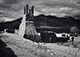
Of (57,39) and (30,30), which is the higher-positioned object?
(30,30)

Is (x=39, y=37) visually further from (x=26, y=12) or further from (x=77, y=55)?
(x=77, y=55)

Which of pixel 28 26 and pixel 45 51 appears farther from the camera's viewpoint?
pixel 28 26

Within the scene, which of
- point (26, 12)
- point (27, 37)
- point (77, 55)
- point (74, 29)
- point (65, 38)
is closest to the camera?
point (77, 55)

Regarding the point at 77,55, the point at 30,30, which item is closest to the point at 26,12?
the point at 30,30

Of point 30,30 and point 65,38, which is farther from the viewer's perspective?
point 65,38

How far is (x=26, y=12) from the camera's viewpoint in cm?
4856

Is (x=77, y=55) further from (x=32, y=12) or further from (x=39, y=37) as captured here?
(x=32, y=12)

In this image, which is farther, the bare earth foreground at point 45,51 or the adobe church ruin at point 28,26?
the adobe church ruin at point 28,26

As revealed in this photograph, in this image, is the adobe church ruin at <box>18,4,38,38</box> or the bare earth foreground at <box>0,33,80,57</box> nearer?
the bare earth foreground at <box>0,33,80,57</box>

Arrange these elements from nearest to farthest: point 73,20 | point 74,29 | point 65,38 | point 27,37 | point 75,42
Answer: point 75,42 → point 27,37 → point 65,38 → point 74,29 → point 73,20

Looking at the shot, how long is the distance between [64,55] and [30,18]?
30950 mm

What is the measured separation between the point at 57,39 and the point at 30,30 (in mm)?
11716

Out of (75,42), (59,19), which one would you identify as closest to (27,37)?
(75,42)

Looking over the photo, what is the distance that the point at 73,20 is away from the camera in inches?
5197
